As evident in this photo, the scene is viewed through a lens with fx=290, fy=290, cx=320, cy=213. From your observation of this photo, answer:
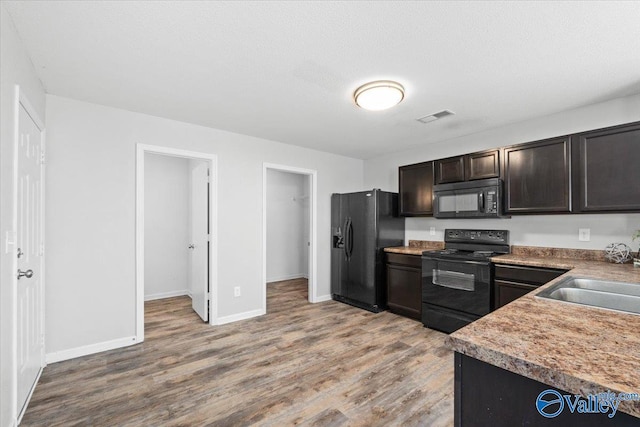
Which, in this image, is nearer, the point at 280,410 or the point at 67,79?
the point at 280,410

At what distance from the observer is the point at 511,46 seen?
1.89 m

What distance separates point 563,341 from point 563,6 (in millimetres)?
1730

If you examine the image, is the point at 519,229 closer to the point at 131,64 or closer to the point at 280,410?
the point at 280,410

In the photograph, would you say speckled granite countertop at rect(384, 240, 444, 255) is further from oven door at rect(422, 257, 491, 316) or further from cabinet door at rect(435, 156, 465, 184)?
cabinet door at rect(435, 156, 465, 184)

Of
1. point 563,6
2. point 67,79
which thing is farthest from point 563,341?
point 67,79

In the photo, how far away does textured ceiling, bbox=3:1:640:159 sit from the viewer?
1.61 m

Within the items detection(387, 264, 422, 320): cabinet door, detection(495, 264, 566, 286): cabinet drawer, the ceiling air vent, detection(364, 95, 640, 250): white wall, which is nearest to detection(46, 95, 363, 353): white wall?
detection(387, 264, 422, 320): cabinet door

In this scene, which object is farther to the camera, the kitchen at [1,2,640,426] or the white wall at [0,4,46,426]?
the kitchen at [1,2,640,426]

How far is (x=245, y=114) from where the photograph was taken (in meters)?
3.10

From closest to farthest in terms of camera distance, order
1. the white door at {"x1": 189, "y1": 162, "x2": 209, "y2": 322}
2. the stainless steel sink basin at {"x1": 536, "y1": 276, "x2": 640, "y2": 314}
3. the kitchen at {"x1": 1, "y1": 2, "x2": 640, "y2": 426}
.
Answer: the stainless steel sink basin at {"x1": 536, "y1": 276, "x2": 640, "y2": 314} → the kitchen at {"x1": 1, "y1": 2, "x2": 640, "y2": 426} → the white door at {"x1": 189, "y1": 162, "x2": 209, "y2": 322}

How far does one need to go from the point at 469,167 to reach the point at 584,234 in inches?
49.8

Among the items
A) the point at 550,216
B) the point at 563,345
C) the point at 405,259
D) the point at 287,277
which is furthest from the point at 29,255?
the point at 550,216

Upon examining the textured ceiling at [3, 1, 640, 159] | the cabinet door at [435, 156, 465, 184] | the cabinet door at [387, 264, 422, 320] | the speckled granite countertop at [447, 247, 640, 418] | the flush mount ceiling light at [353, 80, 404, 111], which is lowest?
the cabinet door at [387, 264, 422, 320]

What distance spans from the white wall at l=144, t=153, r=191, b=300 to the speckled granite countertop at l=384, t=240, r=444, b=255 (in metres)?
3.47
